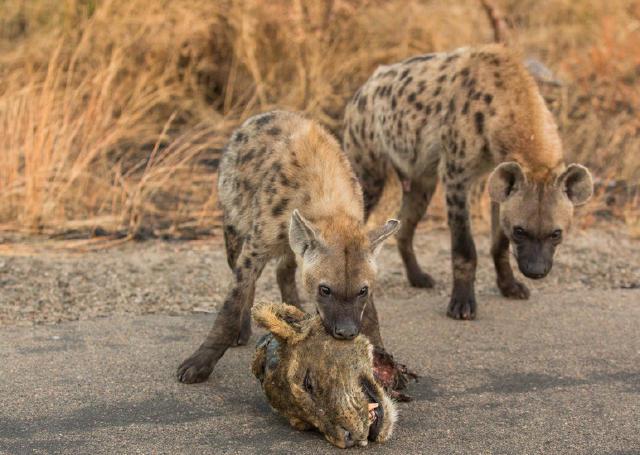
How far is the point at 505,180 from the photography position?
15.7 feet

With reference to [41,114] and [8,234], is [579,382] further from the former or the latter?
[41,114]

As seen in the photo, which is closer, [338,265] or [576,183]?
[338,265]

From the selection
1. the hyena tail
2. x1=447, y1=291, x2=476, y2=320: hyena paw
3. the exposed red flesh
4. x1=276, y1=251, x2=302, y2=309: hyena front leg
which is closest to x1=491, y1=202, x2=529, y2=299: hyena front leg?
x1=447, y1=291, x2=476, y2=320: hyena paw

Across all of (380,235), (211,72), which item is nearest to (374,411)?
(380,235)

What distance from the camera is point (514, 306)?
5129 millimetres

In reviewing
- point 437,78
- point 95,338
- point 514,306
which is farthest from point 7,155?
point 514,306

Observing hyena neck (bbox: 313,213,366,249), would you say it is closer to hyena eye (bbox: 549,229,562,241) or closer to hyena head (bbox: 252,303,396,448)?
hyena head (bbox: 252,303,396,448)

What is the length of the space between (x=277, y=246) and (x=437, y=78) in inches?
75.8

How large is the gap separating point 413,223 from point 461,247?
688mm

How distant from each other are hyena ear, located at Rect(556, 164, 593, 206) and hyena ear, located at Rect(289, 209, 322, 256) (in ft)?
5.28

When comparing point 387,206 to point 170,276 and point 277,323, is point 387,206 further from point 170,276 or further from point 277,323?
point 277,323

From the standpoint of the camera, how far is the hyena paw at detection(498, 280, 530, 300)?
526 centimetres

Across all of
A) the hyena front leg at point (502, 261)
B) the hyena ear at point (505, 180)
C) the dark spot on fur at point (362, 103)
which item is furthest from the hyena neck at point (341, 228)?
the dark spot on fur at point (362, 103)

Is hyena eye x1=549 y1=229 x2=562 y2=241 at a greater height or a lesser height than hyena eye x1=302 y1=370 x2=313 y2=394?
greater
